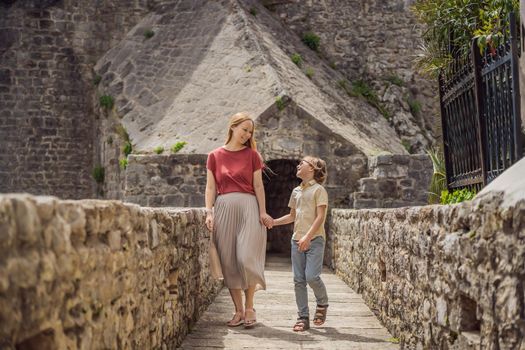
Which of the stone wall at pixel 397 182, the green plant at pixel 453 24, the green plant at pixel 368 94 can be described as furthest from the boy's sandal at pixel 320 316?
the green plant at pixel 368 94

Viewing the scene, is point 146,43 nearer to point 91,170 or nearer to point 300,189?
point 91,170

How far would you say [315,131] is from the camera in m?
14.1

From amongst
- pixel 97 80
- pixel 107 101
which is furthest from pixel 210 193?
pixel 97 80

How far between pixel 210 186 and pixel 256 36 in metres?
Result: 11.5

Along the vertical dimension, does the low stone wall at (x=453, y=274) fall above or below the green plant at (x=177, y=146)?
below

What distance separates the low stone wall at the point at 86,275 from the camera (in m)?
2.41

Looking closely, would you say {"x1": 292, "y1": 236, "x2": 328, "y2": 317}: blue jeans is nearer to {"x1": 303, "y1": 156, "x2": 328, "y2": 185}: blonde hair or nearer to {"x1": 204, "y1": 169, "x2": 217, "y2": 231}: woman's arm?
{"x1": 303, "y1": 156, "x2": 328, "y2": 185}: blonde hair

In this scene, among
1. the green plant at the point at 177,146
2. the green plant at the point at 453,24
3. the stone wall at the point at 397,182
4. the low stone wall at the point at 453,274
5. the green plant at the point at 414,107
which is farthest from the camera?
the green plant at the point at 414,107

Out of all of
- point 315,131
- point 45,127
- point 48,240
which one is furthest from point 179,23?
point 48,240

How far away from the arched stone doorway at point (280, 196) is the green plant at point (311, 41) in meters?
4.36

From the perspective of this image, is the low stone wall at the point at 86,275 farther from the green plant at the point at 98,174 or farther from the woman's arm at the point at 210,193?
the green plant at the point at 98,174

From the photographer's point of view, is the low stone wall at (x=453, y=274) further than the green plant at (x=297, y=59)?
No

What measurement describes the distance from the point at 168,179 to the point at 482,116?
26.1 feet

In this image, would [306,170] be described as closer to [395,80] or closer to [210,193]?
[210,193]
